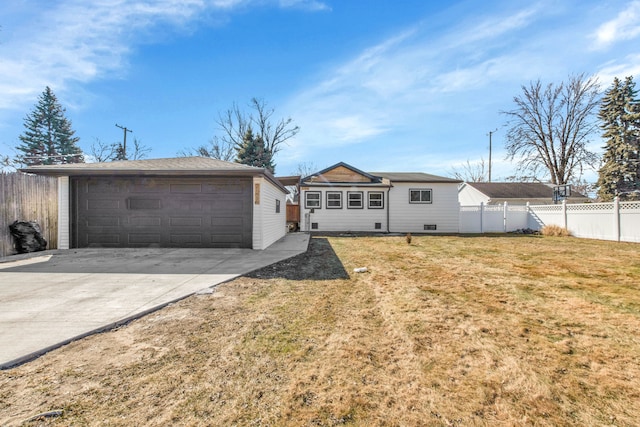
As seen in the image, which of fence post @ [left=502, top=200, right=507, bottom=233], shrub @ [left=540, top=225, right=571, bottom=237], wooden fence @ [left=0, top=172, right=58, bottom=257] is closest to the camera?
wooden fence @ [left=0, top=172, right=58, bottom=257]

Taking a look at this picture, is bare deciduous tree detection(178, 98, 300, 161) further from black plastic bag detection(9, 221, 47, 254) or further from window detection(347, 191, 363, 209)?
black plastic bag detection(9, 221, 47, 254)

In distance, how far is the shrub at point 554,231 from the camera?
13.1 meters

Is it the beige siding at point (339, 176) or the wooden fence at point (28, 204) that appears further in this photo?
the beige siding at point (339, 176)

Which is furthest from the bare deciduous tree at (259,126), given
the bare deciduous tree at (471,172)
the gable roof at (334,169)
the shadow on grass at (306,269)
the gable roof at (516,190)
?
the bare deciduous tree at (471,172)

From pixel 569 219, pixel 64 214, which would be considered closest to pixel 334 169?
pixel 64 214

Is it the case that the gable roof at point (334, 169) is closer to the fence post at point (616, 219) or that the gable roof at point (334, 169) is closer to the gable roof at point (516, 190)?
the fence post at point (616, 219)

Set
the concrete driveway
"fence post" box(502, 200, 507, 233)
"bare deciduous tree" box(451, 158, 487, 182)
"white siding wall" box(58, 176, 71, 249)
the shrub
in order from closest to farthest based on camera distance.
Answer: the concrete driveway → "white siding wall" box(58, 176, 71, 249) → the shrub → "fence post" box(502, 200, 507, 233) → "bare deciduous tree" box(451, 158, 487, 182)

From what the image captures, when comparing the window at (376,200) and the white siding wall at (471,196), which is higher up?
the white siding wall at (471,196)

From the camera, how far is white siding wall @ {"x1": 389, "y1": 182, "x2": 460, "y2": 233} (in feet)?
50.2

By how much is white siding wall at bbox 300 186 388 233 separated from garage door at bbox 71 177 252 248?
7.07 metres

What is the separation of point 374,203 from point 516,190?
16824mm

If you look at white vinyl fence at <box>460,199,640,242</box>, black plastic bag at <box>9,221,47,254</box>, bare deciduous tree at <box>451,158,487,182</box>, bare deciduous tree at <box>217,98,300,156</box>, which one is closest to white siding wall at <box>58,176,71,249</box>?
black plastic bag at <box>9,221,47,254</box>

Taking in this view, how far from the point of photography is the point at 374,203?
15242mm

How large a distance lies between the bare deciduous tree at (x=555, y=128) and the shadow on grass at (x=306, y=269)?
24.3m
